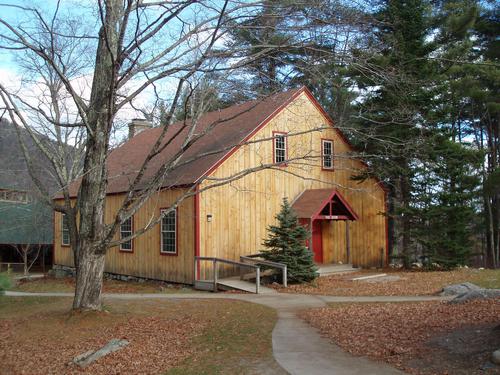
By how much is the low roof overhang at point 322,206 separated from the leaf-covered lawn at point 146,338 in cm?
729

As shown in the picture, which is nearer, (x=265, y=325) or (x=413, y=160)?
(x=265, y=325)

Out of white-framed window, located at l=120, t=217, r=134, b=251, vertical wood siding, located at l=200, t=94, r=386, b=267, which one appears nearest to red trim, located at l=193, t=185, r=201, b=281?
vertical wood siding, located at l=200, t=94, r=386, b=267

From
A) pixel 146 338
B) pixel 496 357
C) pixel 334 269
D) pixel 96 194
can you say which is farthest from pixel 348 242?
pixel 496 357

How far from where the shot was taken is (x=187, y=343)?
9.62 m

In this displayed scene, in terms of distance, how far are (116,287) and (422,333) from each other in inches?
541

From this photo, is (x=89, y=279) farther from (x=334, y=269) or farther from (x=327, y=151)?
(x=327, y=151)

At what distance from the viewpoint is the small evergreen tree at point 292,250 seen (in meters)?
17.1

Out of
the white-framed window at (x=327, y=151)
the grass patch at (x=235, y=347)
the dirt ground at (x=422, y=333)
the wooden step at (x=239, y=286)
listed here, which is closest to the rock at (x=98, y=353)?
the grass patch at (x=235, y=347)

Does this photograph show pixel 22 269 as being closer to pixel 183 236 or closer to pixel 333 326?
pixel 183 236

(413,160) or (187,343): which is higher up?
(413,160)

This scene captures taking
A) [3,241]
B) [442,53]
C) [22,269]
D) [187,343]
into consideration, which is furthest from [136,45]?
[22,269]

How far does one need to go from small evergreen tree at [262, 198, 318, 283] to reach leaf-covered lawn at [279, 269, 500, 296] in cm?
39

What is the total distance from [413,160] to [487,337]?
1511cm

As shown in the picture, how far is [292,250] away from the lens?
56.3 feet
